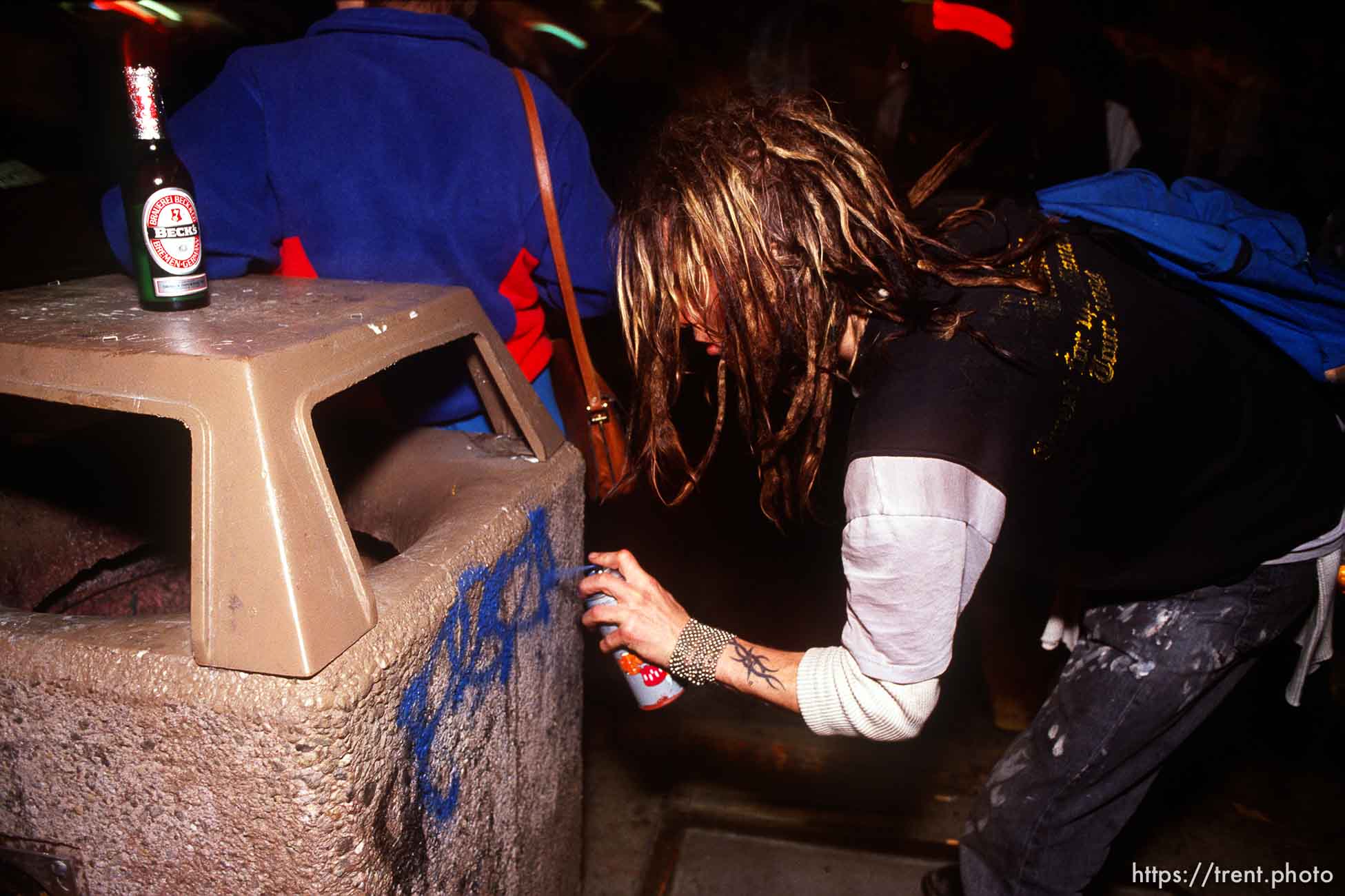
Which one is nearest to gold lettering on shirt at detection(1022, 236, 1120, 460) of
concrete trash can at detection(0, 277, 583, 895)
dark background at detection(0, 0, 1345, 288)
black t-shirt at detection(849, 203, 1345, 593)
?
black t-shirt at detection(849, 203, 1345, 593)

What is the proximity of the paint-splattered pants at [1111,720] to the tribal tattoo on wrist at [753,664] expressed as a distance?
0.65 m

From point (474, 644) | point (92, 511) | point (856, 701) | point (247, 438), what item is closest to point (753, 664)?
point (856, 701)

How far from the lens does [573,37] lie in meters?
5.50

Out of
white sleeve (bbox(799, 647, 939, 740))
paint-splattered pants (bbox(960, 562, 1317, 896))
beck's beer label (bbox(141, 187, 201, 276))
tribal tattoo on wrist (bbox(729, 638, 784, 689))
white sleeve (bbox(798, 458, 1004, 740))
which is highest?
beck's beer label (bbox(141, 187, 201, 276))

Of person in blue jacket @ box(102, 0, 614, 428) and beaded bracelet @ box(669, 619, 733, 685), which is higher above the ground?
person in blue jacket @ box(102, 0, 614, 428)

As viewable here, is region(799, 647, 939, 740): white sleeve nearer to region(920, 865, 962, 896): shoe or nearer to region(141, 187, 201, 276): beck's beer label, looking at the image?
region(920, 865, 962, 896): shoe

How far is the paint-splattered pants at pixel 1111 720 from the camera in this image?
1490 mm

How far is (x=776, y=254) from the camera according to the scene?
126 centimetres

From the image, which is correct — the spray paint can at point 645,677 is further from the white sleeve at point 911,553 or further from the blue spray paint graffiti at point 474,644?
the white sleeve at point 911,553

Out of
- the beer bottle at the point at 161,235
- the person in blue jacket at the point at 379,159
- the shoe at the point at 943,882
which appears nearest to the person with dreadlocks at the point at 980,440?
the person in blue jacket at the point at 379,159

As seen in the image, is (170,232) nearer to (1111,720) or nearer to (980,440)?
(980,440)

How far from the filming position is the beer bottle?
1247 millimetres

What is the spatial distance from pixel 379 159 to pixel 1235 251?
1.59 meters

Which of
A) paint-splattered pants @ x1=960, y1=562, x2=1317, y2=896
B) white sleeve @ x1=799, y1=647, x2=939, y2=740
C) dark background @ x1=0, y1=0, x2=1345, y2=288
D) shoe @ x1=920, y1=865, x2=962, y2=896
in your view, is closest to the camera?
white sleeve @ x1=799, y1=647, x2=939, y2=740
